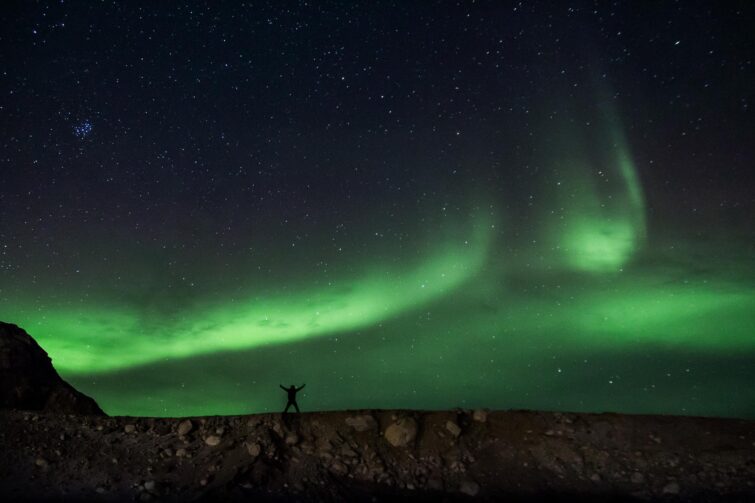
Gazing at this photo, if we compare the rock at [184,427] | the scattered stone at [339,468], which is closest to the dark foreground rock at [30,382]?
the rock at [184,427]

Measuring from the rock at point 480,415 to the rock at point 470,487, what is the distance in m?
1.95

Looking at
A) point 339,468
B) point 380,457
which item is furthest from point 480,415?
point 339,468

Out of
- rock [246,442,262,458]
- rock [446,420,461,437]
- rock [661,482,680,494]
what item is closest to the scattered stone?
rock [246,442,262,458]

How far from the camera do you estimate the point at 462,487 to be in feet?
29.6

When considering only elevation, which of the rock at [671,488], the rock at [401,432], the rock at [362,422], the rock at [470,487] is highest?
the rock at [362,422]

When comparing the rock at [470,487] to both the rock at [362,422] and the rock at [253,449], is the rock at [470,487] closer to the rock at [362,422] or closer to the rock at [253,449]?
the rock at [362,422]

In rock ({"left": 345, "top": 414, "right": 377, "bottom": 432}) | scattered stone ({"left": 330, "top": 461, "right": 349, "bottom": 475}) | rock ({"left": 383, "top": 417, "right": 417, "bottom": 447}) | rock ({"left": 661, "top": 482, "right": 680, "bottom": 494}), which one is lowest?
rock ({"left": 661, "top": 482, "right": 680, "bottom": 494})

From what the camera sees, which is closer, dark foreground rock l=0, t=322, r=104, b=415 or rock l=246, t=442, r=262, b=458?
rock l=246, t=442, r=262, b=458

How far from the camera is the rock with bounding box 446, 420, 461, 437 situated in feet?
34.4

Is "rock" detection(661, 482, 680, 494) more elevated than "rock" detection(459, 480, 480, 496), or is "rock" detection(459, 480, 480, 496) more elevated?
"rock" detection(459, 480, 480, 496)

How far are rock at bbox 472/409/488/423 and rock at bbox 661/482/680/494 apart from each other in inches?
144

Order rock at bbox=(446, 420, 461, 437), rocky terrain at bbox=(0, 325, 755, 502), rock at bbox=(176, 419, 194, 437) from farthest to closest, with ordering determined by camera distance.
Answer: rock at bbox=(446, 420, 461, 437) → rock at bbox=(176, 419, 194, 437) → rocky terrain at bbox=(0, 325, 755, 502)

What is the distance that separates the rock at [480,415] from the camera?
11.0 metres

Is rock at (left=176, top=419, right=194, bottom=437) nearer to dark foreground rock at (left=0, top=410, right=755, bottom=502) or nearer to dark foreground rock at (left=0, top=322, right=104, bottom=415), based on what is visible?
dark foreground rock at (left=0, top=410, right=755, bottom=502)
